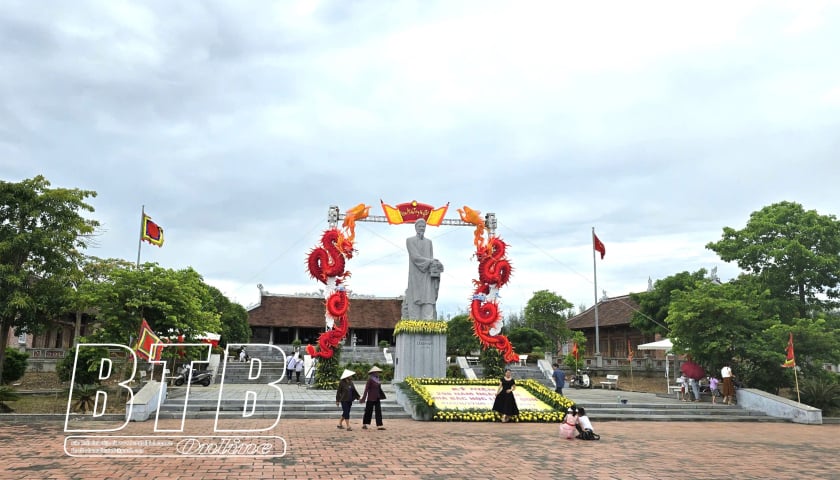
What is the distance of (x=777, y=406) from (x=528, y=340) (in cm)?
2198

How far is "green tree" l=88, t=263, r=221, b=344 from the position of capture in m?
16.0

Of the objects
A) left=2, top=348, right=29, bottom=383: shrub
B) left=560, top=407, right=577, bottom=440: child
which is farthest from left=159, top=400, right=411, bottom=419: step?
left=2, top=348, right=29, bottom=383: shrub

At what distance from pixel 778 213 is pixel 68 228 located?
23.0m

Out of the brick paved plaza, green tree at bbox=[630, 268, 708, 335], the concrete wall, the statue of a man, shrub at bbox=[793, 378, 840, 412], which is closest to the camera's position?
the brick paved plaza

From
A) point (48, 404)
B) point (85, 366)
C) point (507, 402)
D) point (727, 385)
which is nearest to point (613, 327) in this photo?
point (727, 385)

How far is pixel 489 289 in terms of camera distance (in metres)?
22.3

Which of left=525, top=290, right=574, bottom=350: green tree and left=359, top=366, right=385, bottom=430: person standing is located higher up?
left=525, top=290, right=574, bottom=350: green tree

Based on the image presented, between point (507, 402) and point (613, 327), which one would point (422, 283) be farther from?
point (613, 327)

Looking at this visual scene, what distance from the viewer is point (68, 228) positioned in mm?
15188

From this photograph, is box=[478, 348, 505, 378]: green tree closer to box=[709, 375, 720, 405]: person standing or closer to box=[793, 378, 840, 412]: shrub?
box=[709, 375, 720, 405]: person standing

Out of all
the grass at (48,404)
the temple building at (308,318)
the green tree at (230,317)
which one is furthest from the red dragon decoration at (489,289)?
the temple building at (308,318)

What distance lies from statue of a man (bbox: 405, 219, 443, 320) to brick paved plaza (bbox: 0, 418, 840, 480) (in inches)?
278

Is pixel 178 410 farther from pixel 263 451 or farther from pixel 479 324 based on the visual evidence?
pixel 479 324

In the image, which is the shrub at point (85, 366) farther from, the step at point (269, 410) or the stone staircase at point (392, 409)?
the step at point (269, 410)
